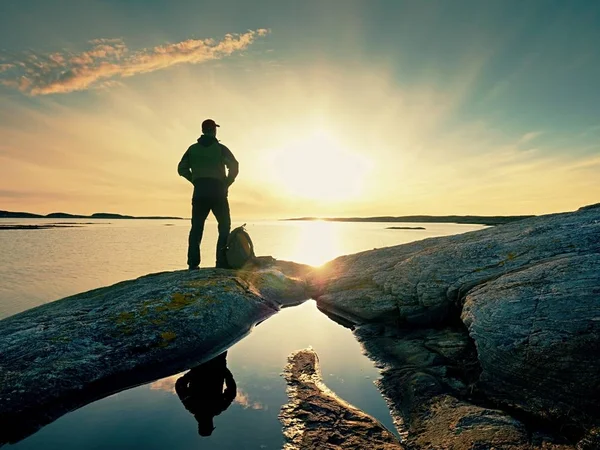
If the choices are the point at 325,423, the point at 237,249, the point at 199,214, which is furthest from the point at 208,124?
the point at 325,423

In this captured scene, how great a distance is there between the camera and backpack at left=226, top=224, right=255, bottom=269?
1462cm

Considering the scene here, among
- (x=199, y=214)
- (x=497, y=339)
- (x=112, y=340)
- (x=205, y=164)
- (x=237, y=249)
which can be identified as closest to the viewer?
(x=497, y=339)

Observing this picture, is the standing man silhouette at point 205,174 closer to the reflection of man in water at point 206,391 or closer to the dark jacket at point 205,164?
the dark jacket at point 205,164

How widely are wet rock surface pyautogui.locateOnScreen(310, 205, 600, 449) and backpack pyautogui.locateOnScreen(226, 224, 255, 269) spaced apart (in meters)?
5.95

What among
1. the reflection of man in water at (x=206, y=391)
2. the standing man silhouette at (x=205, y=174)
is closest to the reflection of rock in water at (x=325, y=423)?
the reflection of man in water at (x=206, y=391)

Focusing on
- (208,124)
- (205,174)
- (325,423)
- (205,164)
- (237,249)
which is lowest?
(325,423)

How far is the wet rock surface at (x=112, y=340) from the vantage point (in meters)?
5.46

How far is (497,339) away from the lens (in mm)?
6254

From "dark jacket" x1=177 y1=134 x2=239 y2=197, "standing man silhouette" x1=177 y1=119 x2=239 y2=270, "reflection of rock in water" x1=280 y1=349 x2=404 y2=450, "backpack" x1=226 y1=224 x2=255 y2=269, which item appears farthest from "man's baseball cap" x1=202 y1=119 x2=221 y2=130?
"reflection of rock in water" x1=280 y1=349 x2=404 y2=450

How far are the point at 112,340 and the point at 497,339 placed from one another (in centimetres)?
754

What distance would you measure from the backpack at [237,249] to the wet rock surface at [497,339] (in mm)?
5951

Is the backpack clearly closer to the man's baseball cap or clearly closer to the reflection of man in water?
the man's baseball cap

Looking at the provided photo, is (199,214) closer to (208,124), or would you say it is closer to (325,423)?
(208,124)

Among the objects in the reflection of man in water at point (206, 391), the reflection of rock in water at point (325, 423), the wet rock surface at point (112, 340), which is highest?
the wet rock surface at point (112, 340)
